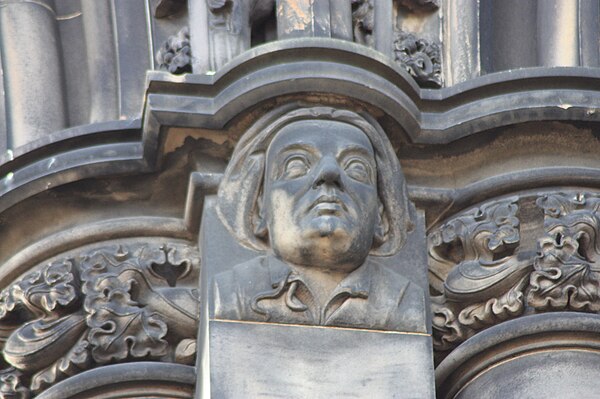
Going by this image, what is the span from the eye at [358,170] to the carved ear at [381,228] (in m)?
0.11

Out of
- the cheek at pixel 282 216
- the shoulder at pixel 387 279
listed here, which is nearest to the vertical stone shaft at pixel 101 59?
the cheek at pixel 282 216

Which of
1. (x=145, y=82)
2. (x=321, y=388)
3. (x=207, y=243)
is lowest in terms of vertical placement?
(x=321, y=388)

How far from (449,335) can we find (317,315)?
44 cm

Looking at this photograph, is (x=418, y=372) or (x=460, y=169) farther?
(x=460, y=169)

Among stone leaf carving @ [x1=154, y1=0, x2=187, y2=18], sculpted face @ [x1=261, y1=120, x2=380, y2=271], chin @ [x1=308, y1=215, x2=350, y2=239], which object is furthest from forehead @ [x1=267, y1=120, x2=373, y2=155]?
stone leaf carving @ [x1=154, y1=0, x2=187, y2=18]

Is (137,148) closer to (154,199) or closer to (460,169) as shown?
(154,199)

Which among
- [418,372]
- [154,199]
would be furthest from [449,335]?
[154,199]

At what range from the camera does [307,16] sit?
29.3ft

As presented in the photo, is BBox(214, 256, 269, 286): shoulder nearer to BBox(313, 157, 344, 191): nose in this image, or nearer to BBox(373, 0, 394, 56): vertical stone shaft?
BBox(313, 157, 344, 191): nose

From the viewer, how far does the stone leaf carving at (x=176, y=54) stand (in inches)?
356

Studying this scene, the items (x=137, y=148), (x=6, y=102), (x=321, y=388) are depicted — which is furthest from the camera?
(x=6, y=102)

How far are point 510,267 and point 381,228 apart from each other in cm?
38

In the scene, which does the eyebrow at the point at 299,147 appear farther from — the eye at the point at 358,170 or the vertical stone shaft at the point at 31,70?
the vertical stone shaft at the point at 31,70

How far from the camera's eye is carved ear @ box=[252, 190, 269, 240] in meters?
8.64
